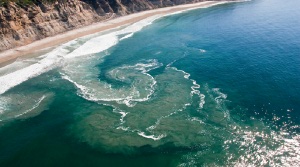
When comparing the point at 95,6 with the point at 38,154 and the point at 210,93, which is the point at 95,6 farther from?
the point at 38,154

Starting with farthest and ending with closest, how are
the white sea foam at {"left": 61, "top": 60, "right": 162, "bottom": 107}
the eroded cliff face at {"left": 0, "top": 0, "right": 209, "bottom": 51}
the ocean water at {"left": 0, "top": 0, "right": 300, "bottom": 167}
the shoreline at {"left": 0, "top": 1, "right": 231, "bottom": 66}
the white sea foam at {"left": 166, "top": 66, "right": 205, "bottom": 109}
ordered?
1. the eroded cliff face at {"left": 0, "top": 0, "right": 209, "bottom": 51}
2. the shoreline at {"left": 0, "top": 1, "right": 231, "bottom": 66}
3. the white sea foam at {"left": 61, "top": 60, "right": 162, "bottom": 107}
4. the white sea foam at {"left": 166, "top": 66, "right": 205, "bottom": 109}
5. the ocean water at {"left": 0, "top": 0, "right": 300, "bottom": 167}

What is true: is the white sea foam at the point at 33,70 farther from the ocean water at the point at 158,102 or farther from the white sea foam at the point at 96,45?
the white sea foam at the point at 96,45

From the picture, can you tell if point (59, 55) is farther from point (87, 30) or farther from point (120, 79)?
point (120, 79)

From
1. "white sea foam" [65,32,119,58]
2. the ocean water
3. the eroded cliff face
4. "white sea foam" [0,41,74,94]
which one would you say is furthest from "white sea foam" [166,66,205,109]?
the eroded cliff face

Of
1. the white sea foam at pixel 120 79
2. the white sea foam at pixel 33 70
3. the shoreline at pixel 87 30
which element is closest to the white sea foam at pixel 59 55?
the white sea foam at pixel 33 70

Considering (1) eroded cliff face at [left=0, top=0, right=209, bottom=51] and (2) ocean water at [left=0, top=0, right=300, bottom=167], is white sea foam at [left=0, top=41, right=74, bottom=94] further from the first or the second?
(1) eroded cliff face at [left=0, top=0, right=209, bottom=51]

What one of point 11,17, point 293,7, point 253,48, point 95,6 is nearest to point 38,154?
point 11,17
